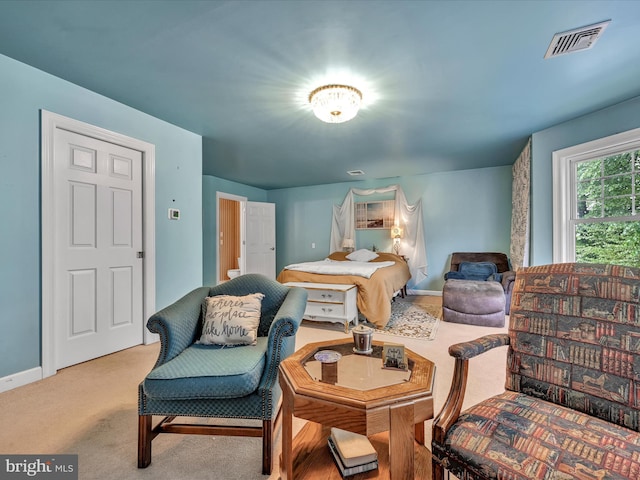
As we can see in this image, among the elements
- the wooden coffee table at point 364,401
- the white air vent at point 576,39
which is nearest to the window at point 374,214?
the white air vent at point 576,39

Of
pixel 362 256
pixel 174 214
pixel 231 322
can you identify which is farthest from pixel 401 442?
pixel 362 256

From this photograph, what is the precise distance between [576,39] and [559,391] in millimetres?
A: 2086

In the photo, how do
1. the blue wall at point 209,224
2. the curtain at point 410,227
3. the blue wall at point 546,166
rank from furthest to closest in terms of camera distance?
1. the blue wall at point 209,224
2. the curtain at point 410,227
3. the blue wall at point 546,166

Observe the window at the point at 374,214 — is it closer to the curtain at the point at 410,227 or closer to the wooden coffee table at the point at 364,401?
the curtain at the point at 410,227

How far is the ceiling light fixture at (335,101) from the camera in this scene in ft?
7.74

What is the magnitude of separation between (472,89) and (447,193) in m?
3.21

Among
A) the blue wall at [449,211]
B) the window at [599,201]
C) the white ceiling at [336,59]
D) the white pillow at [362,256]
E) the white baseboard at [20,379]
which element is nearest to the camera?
the white ceiling at [336,59]

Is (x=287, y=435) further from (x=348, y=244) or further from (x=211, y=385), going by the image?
(x=348, y=244)

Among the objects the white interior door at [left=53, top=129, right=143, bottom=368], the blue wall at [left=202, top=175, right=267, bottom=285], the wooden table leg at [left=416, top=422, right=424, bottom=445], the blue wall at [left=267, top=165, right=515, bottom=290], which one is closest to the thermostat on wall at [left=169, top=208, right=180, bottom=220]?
the white interior door at [left=53, top=129, right=143, bottom=368]

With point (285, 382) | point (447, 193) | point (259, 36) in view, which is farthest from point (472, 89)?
point (447, 193)

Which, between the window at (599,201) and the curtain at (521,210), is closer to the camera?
the window at (599,201)

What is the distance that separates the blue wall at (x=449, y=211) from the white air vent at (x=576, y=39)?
3.48 metres

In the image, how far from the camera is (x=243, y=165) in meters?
4.93

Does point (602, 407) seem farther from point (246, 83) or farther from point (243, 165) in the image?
point (243, 165)
